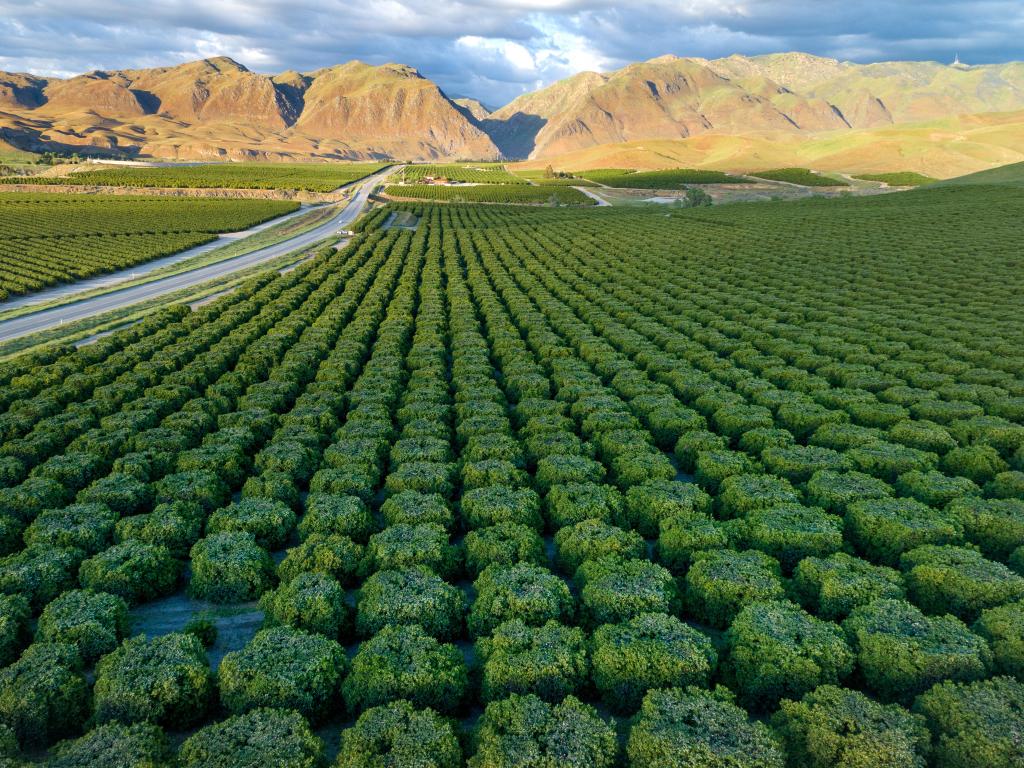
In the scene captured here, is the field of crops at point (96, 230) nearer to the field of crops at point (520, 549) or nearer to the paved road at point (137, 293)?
the paved road at point (137, 293)

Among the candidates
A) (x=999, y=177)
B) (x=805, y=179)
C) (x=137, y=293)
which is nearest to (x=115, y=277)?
(x=137, y=293)

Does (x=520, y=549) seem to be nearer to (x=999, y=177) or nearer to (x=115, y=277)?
(x=115, y=277)

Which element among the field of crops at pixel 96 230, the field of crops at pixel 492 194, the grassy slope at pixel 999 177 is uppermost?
the grassy slope at pixel 999 177

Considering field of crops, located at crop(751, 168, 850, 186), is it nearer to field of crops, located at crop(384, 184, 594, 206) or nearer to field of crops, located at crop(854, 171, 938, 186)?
field of crops, located at crop(854, 171, 938, 186)

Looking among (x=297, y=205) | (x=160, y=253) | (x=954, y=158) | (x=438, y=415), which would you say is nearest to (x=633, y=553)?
(x=438, y=415)

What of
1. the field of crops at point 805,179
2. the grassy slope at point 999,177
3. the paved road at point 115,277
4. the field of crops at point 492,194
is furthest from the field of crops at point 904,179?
the paved road at point 115,277

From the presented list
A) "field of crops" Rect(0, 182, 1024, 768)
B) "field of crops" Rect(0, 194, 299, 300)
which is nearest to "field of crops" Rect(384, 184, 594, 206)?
"field of crops" Rect(0, 194, 299, 300)
